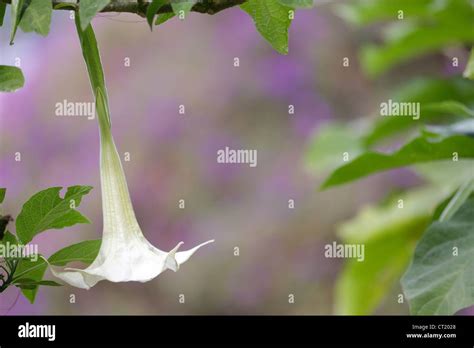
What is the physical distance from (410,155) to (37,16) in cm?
50

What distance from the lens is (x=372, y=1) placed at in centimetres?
139

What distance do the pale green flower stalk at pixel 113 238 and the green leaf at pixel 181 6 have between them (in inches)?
2.5

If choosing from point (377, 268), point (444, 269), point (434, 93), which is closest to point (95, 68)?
point (444, 269)

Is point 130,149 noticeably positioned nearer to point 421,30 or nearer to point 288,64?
point 288,64

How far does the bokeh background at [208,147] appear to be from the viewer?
2590 mm

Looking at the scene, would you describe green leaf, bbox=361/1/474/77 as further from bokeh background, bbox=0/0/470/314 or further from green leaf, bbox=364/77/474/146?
bokeh background, bbox=0/0/470/314

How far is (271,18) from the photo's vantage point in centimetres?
47

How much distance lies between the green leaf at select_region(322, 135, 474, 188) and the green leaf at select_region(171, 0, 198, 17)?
42 centimetres

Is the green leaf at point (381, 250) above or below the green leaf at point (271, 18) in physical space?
below

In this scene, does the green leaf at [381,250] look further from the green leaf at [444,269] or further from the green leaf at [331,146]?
the green leaf at [444,269]

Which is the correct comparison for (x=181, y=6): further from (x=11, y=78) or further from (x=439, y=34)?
(x=439, y=34)

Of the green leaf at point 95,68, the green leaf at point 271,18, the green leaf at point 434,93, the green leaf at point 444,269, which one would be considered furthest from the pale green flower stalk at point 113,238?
the green leaf at point 434,93
